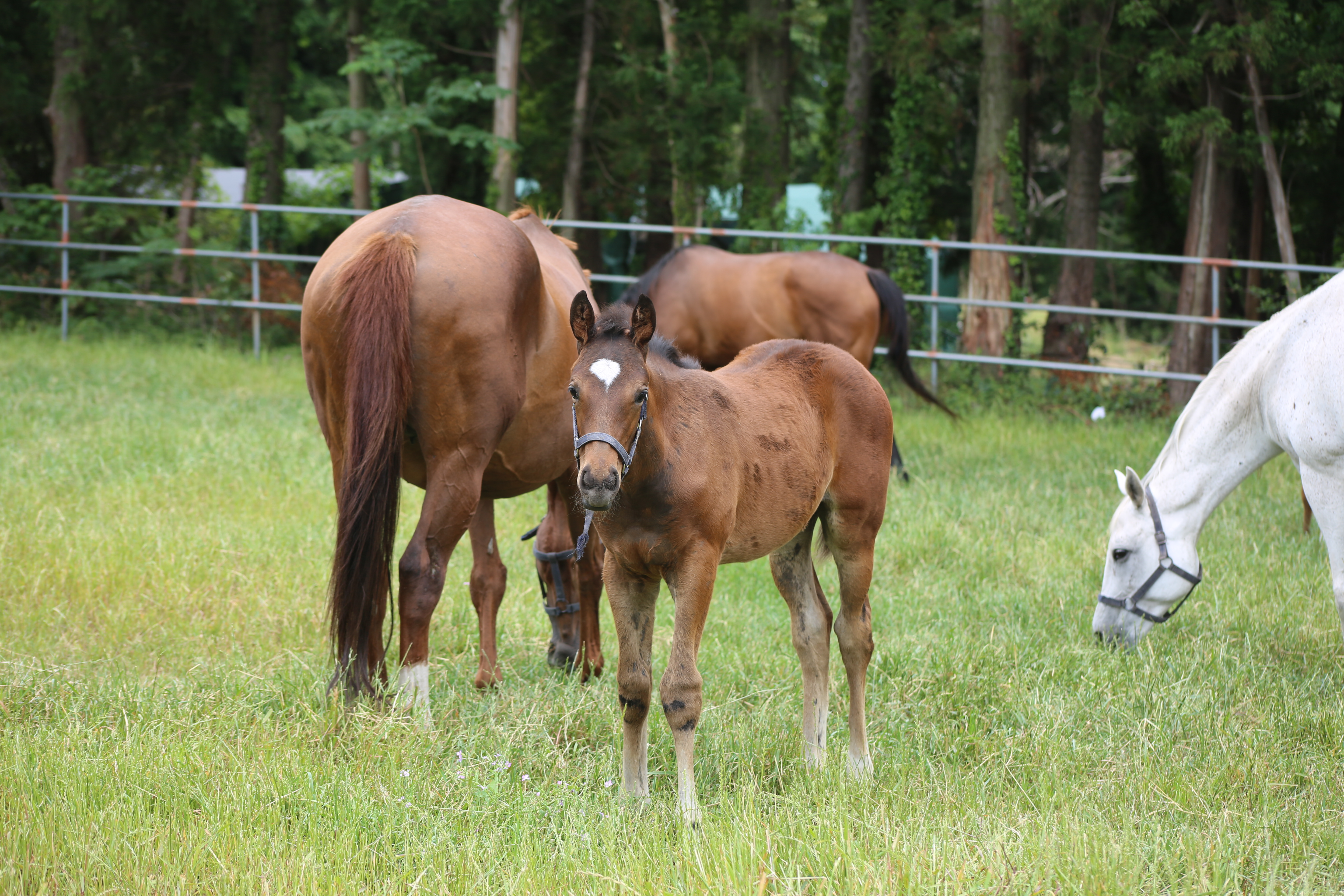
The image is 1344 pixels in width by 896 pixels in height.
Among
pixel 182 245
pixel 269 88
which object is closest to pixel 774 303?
pixel 182 245

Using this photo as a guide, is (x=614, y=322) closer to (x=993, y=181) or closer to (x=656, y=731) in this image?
(x=656, y=731)

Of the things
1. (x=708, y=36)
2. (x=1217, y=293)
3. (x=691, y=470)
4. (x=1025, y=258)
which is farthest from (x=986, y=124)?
(x=691, y=470)

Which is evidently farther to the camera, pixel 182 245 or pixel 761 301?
pixel 182 245

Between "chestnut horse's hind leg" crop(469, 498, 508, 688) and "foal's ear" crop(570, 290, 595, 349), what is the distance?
67.9 inches

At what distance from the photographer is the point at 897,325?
8.92 meters

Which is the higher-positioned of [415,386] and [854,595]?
[415,386]

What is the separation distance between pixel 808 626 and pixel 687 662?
74 centimetres

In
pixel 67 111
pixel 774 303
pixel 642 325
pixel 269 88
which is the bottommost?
pixel 642 325

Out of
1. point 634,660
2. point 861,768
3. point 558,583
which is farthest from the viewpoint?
point 558,583

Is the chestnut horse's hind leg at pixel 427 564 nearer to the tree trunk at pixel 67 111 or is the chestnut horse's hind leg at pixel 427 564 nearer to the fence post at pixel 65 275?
the fence post at pixel 65 275

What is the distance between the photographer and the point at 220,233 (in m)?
16.4

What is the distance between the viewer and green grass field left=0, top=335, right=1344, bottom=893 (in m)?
2.68

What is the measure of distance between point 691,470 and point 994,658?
2109 mm

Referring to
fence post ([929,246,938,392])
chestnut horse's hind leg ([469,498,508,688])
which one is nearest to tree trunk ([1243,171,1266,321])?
fence post ([929,246,938,392])
